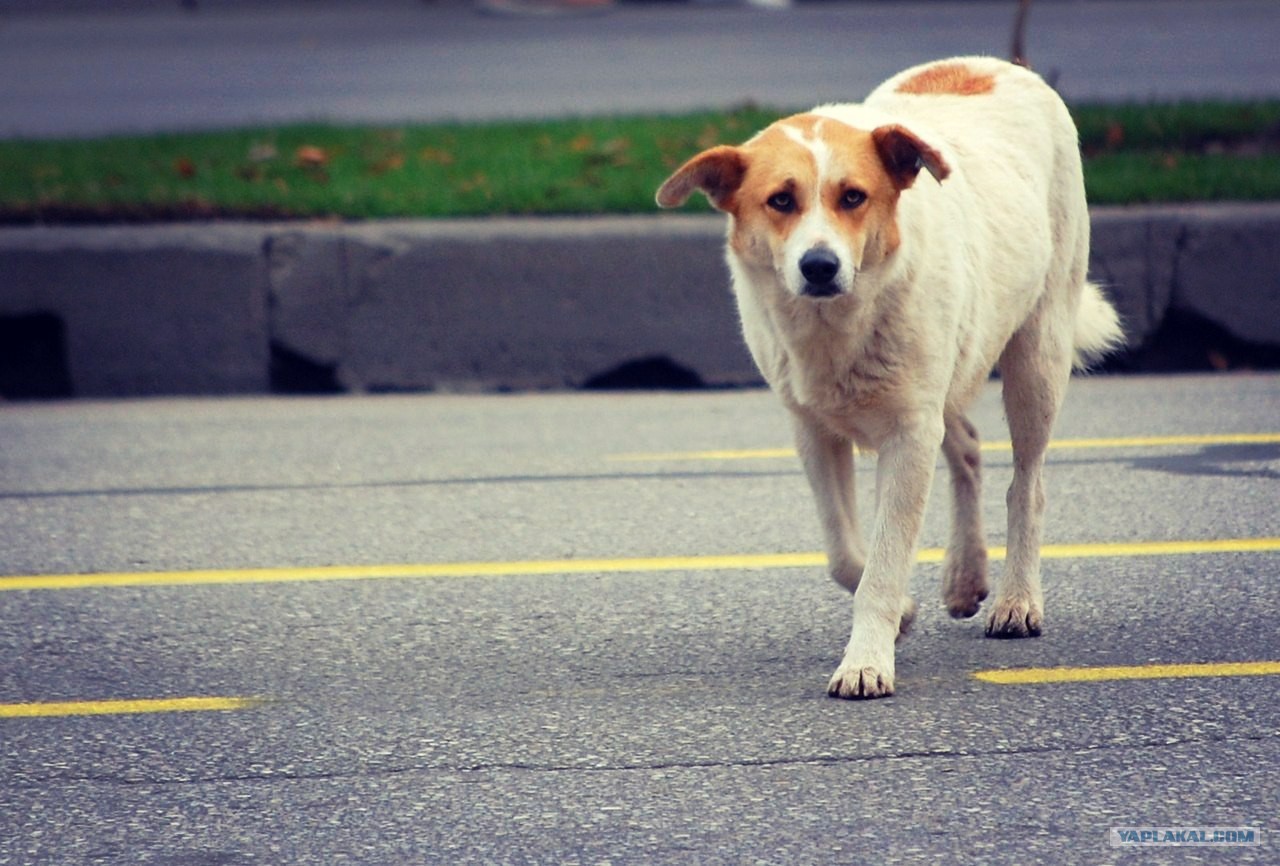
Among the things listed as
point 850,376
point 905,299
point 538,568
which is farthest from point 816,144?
point 538,568

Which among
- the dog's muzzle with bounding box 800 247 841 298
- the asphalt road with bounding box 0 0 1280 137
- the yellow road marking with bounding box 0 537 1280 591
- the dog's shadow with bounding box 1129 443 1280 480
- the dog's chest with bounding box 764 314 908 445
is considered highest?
the dog's muzzle with bounding box 800 247 841 298

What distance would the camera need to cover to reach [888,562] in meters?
4.50

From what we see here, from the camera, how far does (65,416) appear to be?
8.26 m

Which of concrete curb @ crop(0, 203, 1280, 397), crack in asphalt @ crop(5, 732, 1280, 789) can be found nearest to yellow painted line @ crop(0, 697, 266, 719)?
crack in asphalt @ crop(5, 732, 1280, 789)

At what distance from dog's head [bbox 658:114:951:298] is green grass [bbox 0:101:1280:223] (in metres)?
4.69

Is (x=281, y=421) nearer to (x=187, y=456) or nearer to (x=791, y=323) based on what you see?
(x=187, y=456)

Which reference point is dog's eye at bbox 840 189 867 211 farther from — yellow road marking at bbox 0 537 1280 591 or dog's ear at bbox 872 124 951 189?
yellow road marking at bbox 0 537 1280 591

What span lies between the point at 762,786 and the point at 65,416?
17.2ft

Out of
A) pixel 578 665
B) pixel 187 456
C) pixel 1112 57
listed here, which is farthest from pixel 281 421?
pixel 1112 57

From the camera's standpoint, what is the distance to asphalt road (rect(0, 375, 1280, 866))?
3.69 meters

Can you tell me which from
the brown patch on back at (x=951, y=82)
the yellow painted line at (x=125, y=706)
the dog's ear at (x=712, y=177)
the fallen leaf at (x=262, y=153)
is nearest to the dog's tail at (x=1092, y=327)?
the brown patch on back at (x=951, y=82)

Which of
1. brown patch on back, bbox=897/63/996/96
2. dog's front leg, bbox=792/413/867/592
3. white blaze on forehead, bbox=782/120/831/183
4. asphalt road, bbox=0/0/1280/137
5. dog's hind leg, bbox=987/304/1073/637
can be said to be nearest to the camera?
white blaze on forehead, bbox=782/120/831/183

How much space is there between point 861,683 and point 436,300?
469 cm

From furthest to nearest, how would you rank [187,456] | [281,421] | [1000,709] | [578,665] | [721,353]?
[721,353], [281,421], [187,456], [578,665], [1000,709]
